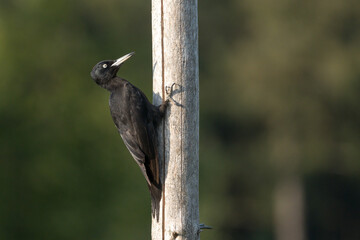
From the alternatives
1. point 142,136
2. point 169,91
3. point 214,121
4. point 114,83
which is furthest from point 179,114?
point 214,121

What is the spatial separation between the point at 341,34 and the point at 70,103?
14391mm

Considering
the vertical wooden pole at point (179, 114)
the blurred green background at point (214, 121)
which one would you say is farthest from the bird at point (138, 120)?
the blurred green background at point (214, 121)

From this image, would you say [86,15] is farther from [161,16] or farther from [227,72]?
[161,16]

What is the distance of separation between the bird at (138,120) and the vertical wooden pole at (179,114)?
0.41 ft

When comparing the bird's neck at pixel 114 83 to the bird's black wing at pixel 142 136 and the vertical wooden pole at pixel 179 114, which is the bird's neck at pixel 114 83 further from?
the vertical wooden pole at pixel 179 114

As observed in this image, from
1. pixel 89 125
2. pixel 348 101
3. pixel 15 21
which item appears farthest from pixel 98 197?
pixel 348 101

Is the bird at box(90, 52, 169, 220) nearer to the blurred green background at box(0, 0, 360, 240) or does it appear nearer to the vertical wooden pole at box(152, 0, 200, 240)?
the vertical wooden pole at box(152, 0, 200, 240)

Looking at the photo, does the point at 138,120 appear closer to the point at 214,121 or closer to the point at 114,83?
the point at 114,83

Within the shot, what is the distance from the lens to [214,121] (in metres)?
37.0

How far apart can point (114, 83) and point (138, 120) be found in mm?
852

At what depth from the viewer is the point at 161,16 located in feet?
23.2

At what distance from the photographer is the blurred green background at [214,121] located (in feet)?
67.9

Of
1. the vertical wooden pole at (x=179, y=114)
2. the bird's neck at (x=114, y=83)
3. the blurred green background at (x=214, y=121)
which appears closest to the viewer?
the vertical wooden pole at (x=179, y=114)

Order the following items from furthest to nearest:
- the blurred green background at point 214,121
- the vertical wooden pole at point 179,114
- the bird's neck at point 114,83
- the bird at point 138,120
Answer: the blurred green background at point 214,121 → the bird's neck at point 114,83 → the bird at point 138,120 → the vertical wooden pole at point 179,114
